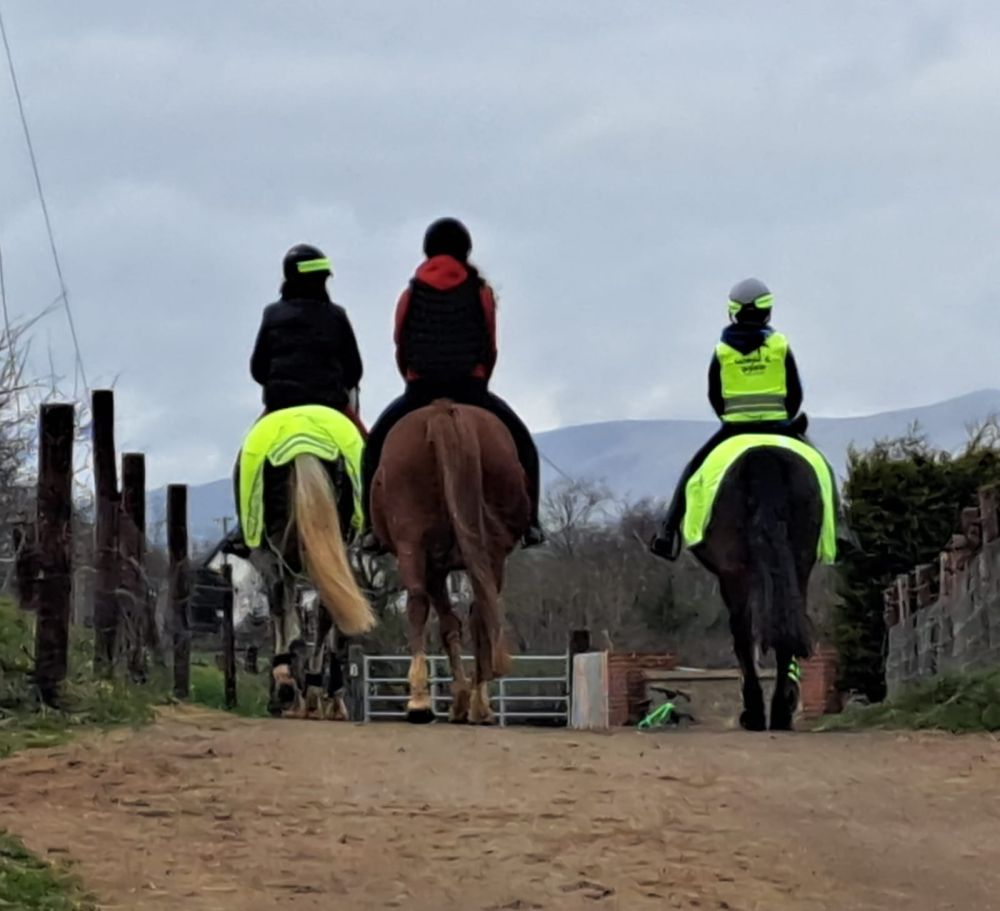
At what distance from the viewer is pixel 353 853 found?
6812 millimetres

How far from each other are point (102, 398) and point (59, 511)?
6.10 feet

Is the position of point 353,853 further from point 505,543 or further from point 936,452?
point 936,452

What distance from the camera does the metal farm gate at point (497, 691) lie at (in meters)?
26.9

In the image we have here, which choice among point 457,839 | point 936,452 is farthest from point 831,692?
point 457,839

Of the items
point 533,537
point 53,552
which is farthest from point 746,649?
point 53,552

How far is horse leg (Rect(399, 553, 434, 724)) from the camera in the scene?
11.8 meters

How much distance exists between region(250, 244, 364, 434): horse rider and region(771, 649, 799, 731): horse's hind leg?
3283 millimetres

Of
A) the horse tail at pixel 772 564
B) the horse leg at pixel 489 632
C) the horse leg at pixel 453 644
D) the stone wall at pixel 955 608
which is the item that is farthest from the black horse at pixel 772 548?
the stone wall at pixel 955 608

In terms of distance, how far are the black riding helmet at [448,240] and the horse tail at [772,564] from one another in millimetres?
2284

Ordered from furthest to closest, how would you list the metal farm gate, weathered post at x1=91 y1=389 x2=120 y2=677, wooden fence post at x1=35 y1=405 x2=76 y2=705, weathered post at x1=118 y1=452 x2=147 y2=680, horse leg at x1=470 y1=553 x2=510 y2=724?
the metal farm gate
weathered post at x1=118 y1=452 x2=147 y2=680
horse leg at x1=470 y1=553 x2=510 y2=724
weathered post at x1=91 y1=389 x2=120 y2=677
wooden fence post at x1=35 y1=405 x2=76 y2=705

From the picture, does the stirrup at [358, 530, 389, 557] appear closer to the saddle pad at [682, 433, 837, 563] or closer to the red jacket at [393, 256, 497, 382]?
the red jacket at [393, 256, 497, 382]

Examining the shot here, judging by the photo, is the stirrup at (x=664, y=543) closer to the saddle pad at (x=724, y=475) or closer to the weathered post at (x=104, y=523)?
the saddle pad at (x=724, y=475)

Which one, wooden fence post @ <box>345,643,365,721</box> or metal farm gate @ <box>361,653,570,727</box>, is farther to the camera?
wooden fence post @ <box>345,643,365,721</box>

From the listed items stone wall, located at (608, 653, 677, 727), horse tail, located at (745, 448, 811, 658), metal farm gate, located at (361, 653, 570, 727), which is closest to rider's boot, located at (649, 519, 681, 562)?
horse tail, located at (745, 448, 811, 658)
